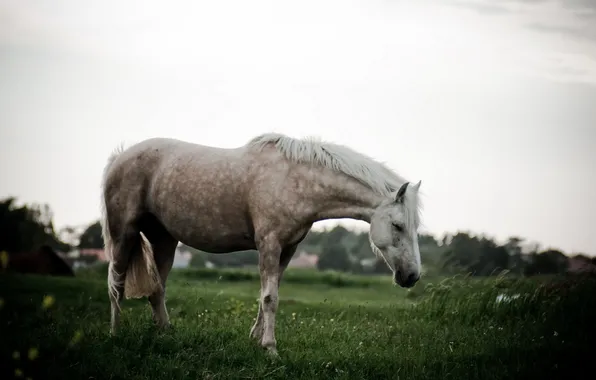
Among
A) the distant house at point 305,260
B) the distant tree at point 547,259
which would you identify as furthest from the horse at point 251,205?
the distant house at point 305,260

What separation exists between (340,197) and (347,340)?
199 cm

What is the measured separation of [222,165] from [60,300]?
6.78m

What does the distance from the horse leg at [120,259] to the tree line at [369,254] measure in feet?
5.34

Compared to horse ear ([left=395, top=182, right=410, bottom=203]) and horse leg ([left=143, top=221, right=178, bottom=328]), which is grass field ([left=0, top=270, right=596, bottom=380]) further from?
horse ear ([left=395, top=182, right=410, bottom=203])

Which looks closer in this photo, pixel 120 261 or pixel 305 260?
pixel 120 261

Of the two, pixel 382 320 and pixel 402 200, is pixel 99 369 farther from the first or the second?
pixel 382 320

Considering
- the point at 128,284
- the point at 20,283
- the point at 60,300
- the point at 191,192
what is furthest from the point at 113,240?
the point at 20,283

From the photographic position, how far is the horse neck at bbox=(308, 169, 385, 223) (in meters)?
7.88

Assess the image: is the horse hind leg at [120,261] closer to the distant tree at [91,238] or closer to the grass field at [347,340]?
the grass field at [347,340]

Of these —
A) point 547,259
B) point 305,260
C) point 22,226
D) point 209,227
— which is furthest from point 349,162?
point 305,260

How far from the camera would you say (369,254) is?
50781 millimetres

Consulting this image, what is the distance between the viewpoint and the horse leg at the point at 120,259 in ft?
29.3

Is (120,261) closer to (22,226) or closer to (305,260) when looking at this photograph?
(22,226)

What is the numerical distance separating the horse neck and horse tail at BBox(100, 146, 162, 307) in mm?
2433
